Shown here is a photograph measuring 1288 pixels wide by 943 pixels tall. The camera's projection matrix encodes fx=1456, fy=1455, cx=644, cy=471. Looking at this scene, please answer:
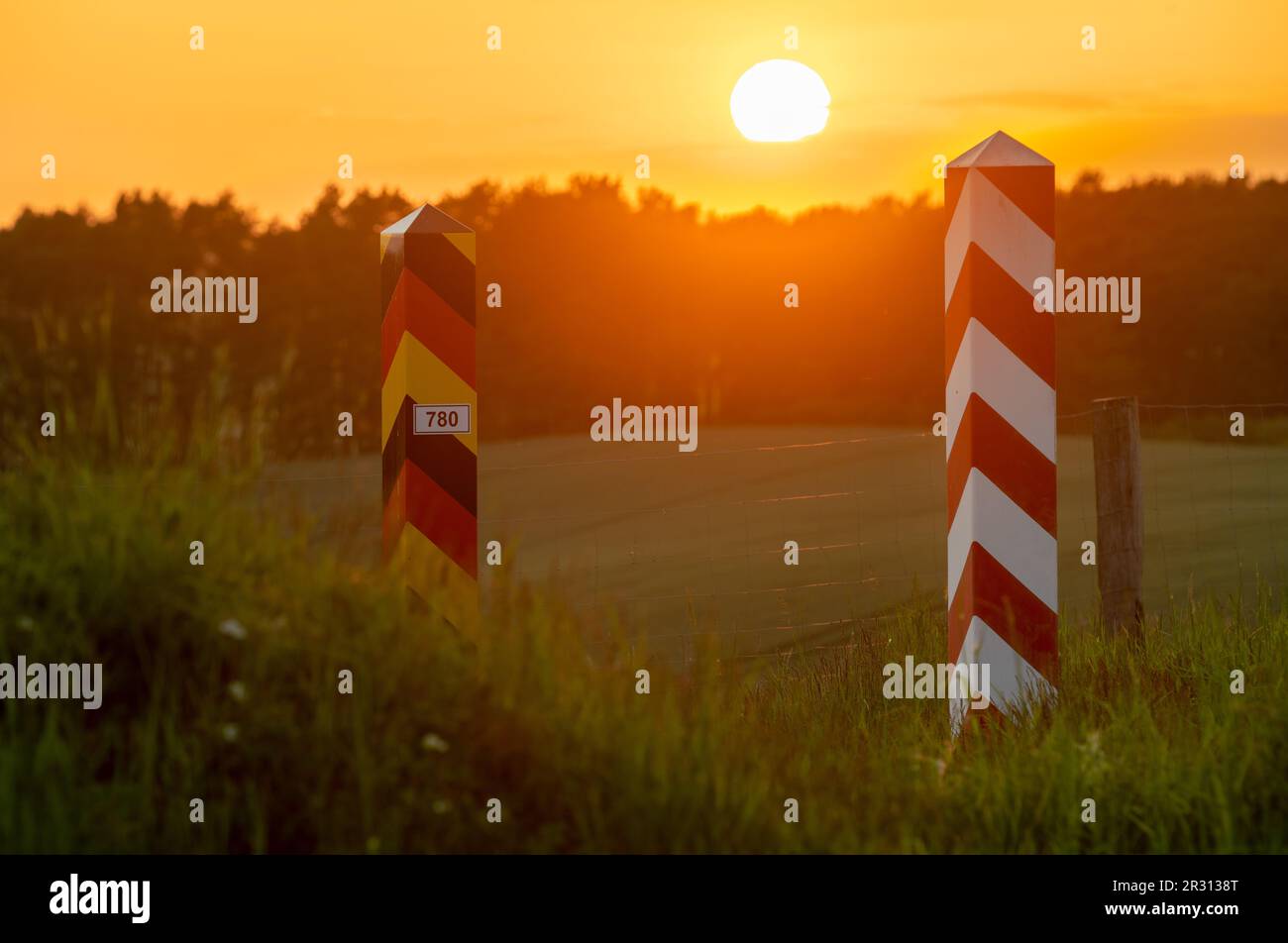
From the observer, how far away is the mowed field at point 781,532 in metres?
5.46

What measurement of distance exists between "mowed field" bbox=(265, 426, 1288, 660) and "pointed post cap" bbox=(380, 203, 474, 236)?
0.98m

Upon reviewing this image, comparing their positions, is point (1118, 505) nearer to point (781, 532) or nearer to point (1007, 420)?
point (1007, 420)

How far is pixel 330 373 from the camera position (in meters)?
61.7

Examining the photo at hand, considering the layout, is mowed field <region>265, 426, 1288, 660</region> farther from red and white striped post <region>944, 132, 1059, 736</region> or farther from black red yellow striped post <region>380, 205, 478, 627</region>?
red and white striped post <region>944, 132, 1059, 736</region>

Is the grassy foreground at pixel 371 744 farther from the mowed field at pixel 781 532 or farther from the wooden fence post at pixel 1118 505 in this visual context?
the wooden fence post at pixel 1118 505

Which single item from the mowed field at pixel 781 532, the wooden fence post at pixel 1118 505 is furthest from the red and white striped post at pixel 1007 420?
the wooden fence post at pixel 1118 505

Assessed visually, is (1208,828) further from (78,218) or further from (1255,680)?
(78,218)

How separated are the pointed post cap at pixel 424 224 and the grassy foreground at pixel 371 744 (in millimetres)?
1908

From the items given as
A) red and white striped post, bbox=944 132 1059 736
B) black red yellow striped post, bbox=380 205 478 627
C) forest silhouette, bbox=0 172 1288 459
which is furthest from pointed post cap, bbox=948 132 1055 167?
forest silhouette, bbox=0 172 1288 459

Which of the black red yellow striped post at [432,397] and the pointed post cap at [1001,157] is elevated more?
the pointed post cap at [1001,157]

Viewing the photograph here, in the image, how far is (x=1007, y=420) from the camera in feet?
18.0

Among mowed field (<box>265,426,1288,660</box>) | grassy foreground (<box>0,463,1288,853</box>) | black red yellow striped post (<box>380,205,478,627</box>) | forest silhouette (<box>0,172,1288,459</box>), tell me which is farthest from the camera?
forest silhouette (<box>0,172,1288,459</box>)

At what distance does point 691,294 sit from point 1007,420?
6776 centimetres

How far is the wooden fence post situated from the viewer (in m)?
7.39
